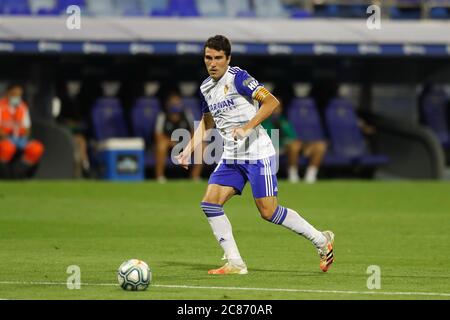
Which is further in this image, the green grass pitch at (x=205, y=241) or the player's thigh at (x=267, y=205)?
the player's thigh at (x=267, y=205)

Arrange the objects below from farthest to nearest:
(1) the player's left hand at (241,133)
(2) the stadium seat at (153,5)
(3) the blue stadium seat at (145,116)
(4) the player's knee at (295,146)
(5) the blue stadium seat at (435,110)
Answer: (5) the blue stadium seat at (435,110)
(2) the stadium seat at (153,5)
(3) the blue stadium seat at (145,116)
(4) the player's knee at (295,146)
(1) the player's left hand at (241,133)

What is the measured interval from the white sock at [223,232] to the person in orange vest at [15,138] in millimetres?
13934

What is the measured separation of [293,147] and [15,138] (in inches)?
236

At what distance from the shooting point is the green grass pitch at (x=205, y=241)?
11086mm

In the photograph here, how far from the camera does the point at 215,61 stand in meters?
12.1

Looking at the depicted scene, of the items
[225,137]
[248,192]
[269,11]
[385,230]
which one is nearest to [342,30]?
[269,11]

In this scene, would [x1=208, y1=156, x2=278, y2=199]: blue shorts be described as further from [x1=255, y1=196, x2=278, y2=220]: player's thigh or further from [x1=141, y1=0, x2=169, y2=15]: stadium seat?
[x1=141, y1=0, x2=169, y2=15]: stadium seat

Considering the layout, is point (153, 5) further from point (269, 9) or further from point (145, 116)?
point (145, 116)

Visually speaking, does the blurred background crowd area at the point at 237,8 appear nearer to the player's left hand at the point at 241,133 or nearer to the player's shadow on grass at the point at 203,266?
the player's shadow on grass at the point at 203,266

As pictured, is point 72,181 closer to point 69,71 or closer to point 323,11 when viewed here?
point 69,71

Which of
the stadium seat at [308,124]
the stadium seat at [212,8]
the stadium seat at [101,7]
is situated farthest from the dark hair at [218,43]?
the stadium seat at [212,8]

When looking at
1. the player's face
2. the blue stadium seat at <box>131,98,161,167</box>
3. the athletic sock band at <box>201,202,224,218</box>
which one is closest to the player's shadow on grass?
the athletic sock band at <box>201,202,224,218</box>

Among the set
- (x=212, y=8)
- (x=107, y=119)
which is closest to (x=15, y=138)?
(x=107, y=119)

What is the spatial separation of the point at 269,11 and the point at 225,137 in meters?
19.6
